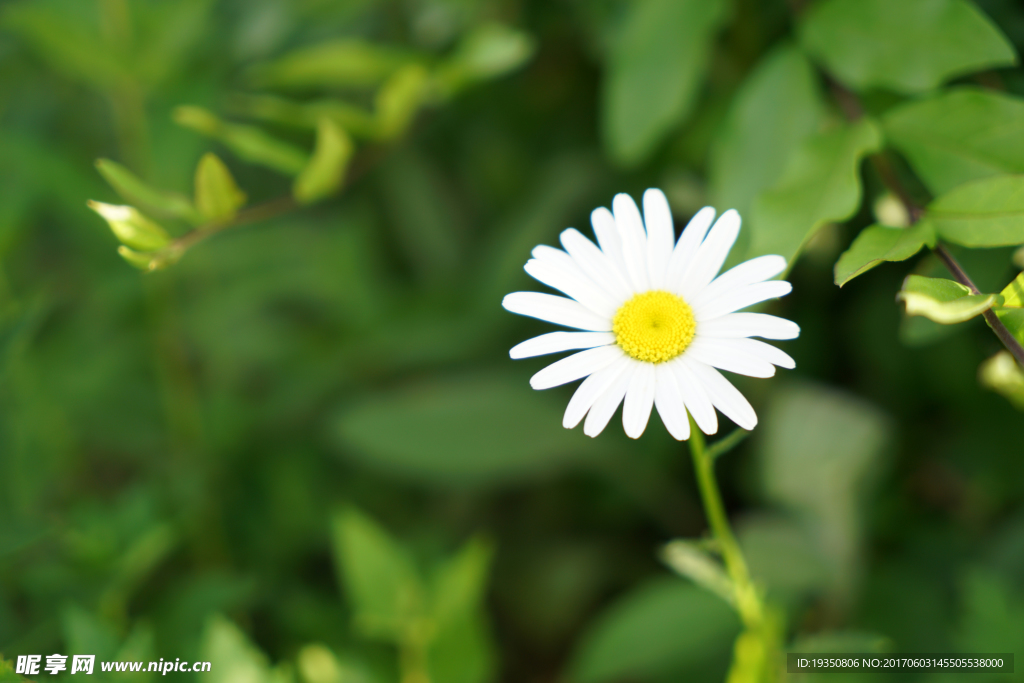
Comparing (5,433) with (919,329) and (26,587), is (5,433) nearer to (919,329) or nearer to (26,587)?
(26,587)

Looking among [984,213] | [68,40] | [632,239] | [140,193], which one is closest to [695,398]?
[632,239]

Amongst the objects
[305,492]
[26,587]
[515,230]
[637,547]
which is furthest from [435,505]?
[26,587]

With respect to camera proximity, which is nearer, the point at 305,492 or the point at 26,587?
the point at 26,587

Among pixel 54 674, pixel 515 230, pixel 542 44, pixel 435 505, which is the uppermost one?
pixel 542 44

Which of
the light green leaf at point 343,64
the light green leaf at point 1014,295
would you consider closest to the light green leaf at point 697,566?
the light green leaf at point 1014,295

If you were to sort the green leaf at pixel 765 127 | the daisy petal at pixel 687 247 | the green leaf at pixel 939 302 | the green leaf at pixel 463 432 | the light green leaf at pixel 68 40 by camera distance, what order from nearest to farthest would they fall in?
the green leaf at pixel 939 302 < the daisy petal at pixel 687 247 < the green leaf at pixel 765 127 < the light green leaf at pixel 68 40 < the green leaf at pixel 463 432

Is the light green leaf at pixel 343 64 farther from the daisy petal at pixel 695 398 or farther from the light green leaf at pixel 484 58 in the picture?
the daisy petal at pixel 695 398

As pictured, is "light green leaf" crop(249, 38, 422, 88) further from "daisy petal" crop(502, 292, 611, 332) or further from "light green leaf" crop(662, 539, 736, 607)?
"light green leaf" crop(662, 539, 736, 607)
